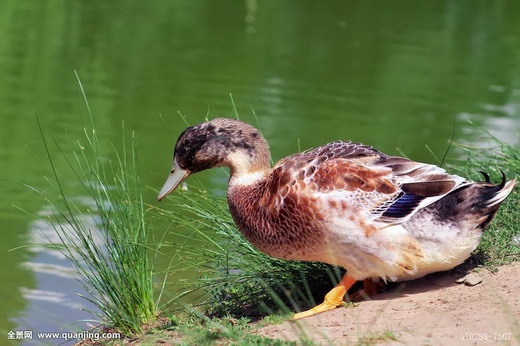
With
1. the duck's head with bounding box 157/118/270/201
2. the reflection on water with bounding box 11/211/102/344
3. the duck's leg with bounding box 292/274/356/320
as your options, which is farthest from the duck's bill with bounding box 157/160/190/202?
the duck's leg with bounding box 292/274/356/320

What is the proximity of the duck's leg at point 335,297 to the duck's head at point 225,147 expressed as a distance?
0.77 m

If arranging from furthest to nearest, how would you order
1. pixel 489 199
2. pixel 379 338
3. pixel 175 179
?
pixel 175 179 < pixel 489 199 < pixel 379 338

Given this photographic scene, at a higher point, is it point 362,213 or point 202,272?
point 362,213

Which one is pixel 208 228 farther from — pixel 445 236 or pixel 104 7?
pixel 104 7

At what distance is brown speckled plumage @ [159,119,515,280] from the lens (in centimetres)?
470

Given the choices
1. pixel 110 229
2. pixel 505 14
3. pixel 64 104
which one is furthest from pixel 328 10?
pixel 110 229

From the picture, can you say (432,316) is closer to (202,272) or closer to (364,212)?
(364,212)

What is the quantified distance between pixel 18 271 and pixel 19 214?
3.11 ft

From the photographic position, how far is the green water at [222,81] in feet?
26.3

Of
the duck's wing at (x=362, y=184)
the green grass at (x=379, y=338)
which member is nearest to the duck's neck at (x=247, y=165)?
the duck's wing at (x=362, y=184)

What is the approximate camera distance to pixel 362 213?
4.70 metres

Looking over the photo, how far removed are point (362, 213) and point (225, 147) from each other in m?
0.87

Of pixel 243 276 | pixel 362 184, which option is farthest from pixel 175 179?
pixel 362 184

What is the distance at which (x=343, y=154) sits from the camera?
498 centimetres
